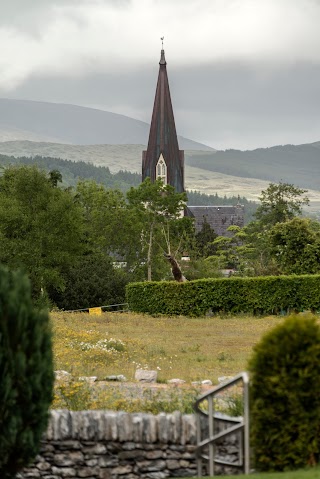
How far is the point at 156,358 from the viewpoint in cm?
2427

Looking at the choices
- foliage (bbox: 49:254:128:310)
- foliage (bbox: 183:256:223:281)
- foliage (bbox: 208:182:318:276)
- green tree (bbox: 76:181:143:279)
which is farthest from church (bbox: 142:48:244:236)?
foliage (bbox: 49:254:128:310)

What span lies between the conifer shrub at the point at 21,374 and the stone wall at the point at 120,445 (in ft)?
3.17

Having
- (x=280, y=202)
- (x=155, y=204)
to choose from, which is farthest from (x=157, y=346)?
(x=280, y=202)

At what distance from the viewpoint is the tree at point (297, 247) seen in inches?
2094

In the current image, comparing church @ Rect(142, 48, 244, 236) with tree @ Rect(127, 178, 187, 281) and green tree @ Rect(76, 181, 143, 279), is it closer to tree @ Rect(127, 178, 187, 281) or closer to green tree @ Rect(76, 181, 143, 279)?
green tree @ Rect(76, 181, 143, 279)

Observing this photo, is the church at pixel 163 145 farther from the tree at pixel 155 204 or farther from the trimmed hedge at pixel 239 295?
the trimmed hedge at pixel 239 295

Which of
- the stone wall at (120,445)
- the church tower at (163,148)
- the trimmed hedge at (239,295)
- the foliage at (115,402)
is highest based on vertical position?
the church tower at (163,148)

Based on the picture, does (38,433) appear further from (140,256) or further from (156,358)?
(140,256)

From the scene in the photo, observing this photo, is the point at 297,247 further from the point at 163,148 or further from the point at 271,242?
the point at 163,148

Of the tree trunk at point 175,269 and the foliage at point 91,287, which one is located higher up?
the tree trunk at point 175,269

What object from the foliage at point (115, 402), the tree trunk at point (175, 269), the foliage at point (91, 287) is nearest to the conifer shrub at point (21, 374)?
the foliage at point (115, 402)

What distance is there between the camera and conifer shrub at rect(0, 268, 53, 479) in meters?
9.32

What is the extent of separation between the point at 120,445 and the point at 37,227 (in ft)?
167

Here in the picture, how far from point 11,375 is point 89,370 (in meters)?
12.1
